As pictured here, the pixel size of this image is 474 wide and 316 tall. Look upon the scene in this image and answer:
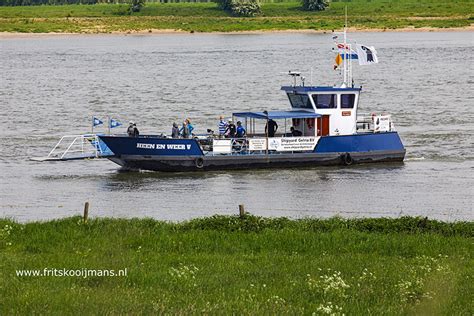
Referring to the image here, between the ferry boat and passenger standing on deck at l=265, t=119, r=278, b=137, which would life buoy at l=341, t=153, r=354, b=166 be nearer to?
the ferry boat

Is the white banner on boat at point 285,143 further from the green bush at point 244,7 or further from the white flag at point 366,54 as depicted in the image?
the green bush at point 244,7

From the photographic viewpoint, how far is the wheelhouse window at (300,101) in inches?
1772

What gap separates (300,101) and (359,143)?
308 cm

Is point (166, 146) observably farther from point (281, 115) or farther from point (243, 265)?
point (243, 265)

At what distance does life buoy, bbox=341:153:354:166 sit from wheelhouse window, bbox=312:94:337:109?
6.85 feet

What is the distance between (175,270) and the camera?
808 inches

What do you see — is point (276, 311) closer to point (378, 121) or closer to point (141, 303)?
point (141, 303)

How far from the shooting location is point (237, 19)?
172 meters

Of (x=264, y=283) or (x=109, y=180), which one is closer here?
(x=264, y=283)

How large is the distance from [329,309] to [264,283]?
3472mm

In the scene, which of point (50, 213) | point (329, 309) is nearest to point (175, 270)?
point (329, 309)

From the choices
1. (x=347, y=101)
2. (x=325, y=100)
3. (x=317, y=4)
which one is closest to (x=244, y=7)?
(x=317, y=4)

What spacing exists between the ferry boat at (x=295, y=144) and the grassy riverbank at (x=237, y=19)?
11498 centimetres

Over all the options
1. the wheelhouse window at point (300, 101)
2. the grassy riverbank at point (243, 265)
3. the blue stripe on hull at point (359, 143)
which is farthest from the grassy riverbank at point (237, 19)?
the grassy riverbank at point (243, 265)
